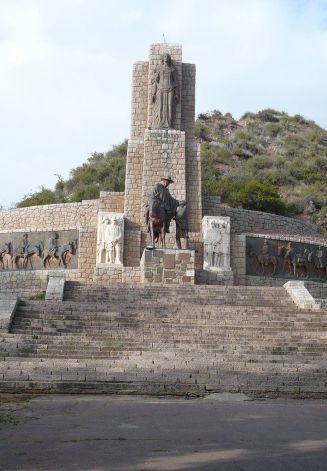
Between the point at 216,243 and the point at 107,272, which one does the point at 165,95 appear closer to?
the point at 216,243

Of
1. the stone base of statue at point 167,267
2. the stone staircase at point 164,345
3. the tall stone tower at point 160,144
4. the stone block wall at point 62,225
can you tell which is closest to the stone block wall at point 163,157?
the tall stone tower at point 160,144

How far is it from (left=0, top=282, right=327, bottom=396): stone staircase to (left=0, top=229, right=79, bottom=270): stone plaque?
243 inches

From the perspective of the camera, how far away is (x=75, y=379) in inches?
336

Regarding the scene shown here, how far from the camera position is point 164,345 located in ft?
34.3

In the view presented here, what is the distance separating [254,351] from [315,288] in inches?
387

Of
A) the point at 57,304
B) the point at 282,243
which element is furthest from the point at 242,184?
the point at 57,304

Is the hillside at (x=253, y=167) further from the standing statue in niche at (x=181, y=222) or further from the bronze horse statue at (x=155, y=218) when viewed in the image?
the bronze horse statue at (x=155, y=218)

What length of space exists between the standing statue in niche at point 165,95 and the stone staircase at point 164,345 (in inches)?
377

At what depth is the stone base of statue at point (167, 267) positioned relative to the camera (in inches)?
696

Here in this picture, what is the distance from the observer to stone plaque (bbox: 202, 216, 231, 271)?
2008 centimetres

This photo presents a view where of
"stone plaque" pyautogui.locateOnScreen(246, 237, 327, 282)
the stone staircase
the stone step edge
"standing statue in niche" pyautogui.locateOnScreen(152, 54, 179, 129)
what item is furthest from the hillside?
the stone step edge

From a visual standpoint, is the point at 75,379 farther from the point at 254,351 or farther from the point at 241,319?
the point at 241,319

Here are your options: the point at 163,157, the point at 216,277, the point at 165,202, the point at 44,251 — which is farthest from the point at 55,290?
the point at 163,157

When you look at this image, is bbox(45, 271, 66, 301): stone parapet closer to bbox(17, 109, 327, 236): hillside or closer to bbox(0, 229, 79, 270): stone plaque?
bbox(0, 229, 79, 270): stone plaque
